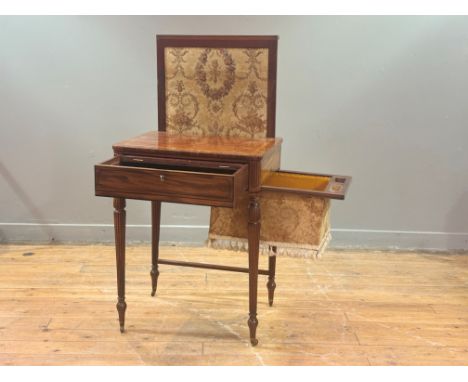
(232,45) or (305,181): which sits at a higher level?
(232,45)

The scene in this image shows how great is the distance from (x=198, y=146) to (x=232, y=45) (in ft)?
1.82

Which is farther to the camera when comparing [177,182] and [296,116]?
[296,116]

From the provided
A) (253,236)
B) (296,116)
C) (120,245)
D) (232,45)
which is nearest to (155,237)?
(120,245)

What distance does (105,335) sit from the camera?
92.5 inches

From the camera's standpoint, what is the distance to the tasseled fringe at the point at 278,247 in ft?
7.35

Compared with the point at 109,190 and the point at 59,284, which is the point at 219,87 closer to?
the point at 109,190

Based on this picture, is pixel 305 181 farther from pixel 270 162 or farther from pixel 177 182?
pixel 177 182

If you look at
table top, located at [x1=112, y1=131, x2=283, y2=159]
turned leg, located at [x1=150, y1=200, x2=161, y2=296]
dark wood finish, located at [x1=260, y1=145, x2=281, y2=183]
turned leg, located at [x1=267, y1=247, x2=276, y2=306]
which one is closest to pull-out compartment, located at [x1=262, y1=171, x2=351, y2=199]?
dark wood finish, located at [x1=260, y1=145, x2=281, y2=183]

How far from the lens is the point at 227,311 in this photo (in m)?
2.61

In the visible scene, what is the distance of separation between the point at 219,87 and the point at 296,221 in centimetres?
75

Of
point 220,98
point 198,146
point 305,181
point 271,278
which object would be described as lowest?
point 271,278

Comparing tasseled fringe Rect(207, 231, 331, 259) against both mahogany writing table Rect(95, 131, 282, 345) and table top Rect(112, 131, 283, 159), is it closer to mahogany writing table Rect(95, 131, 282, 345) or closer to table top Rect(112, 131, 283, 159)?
mahogany writing table Rect(95, 131, 282, 345)

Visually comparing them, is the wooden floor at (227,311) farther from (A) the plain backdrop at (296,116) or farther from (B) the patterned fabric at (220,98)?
(B) the patterned fabric at (220,98)

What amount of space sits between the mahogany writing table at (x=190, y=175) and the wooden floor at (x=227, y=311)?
18 centimetres
